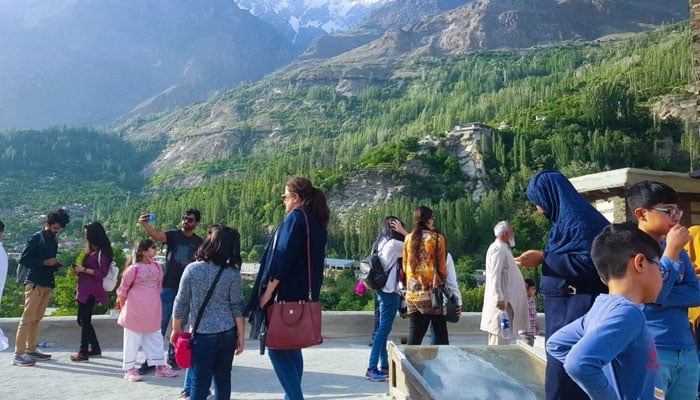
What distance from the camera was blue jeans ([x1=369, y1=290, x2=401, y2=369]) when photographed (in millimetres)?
4484

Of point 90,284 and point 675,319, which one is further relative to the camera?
point 90,284

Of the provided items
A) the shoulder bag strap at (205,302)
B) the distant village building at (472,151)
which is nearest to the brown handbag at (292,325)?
the shoulder bag strap at (205,302)

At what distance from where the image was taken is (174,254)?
4883 mm

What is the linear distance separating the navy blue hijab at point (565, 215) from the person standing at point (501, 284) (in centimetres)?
233

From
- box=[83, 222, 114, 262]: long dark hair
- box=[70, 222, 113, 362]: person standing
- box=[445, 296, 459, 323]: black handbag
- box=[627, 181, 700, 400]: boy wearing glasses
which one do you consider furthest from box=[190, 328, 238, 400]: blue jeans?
box=[83, 222, 114, 262]: long dark hair

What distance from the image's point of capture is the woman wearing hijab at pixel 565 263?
2.09 meters

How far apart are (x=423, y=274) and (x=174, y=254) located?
7.85 feet

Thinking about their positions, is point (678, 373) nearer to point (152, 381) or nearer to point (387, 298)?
point (387, 298)

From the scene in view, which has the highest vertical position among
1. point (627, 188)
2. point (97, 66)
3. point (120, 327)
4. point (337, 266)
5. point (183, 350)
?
point (97, 66)

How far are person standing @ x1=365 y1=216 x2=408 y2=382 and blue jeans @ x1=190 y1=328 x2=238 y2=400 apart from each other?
1.75 meters

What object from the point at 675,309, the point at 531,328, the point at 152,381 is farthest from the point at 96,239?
the point at 675,309

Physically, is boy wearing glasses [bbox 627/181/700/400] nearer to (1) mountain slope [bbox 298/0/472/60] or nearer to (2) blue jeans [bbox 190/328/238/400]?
(2) blue jeans [bbox 190/328/238/400]

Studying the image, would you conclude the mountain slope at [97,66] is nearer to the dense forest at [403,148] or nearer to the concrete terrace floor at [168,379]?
the dense forest at [403,148]

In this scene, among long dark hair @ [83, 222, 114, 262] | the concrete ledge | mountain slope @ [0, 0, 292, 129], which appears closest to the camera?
long dark hair @ [83, 222, 114, 262]
